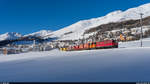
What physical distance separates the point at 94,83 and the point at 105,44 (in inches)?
1155

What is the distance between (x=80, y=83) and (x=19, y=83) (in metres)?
1.80

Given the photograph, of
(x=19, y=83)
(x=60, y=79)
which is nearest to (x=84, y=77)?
(x=60, y=79)

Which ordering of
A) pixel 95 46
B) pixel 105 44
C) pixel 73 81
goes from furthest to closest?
pixel 95 46 → pixel 105 44 → pixel 73 81

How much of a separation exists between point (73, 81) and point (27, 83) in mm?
1330

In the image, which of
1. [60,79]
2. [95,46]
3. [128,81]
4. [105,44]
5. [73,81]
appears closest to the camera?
[128,81]

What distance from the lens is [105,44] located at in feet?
106

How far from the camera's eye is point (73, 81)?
4016mm

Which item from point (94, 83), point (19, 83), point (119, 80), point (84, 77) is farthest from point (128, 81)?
point (19, 83)

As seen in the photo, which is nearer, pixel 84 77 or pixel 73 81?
pixel 73 81

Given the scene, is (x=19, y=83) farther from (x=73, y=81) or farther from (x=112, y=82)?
(x=112, y=82)

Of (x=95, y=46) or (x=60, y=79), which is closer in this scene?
(x=60, y=79)

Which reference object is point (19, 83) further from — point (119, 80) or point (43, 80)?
point (119, 80)

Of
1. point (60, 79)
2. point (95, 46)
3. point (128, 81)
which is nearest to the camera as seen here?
point (128, 81)

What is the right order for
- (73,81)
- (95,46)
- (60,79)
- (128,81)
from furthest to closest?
(95,46), (60,79), (73,81), (128,81)
